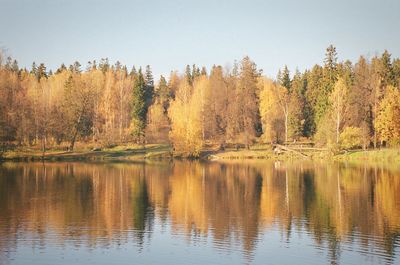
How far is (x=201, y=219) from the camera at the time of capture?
1276 inches

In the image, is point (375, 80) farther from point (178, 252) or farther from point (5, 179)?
point (178, 252)

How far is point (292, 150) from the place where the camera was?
3501 inches

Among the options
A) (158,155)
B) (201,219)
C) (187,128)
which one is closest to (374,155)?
(187,128)

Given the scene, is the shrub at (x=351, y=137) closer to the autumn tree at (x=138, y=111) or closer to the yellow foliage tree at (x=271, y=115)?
the yellow foliage tree at (x=271, y=115)

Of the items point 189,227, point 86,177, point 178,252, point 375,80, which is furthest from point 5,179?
point 375,80

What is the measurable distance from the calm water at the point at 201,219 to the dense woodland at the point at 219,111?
2881 cm

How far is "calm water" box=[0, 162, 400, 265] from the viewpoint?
2363 cm

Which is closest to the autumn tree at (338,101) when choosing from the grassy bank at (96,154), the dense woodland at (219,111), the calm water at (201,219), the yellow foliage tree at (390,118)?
the dense woodland at (219,111)

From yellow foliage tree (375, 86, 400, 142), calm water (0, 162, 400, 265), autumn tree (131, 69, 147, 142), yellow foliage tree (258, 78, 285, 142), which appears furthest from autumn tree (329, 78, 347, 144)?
autumn tree (131, 69, 147, 142)

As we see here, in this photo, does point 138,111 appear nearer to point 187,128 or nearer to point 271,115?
point 187,128

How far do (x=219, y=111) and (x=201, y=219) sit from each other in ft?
223

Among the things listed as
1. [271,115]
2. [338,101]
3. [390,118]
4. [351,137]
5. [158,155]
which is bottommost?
[158,155]

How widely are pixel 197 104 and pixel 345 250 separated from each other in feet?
240

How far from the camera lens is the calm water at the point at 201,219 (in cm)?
2363
